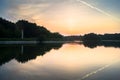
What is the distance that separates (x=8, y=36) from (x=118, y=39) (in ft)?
248

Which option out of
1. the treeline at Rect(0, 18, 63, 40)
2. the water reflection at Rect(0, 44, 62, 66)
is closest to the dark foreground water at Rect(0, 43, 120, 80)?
the water reflection at Rect(0, 44, 62, 66)

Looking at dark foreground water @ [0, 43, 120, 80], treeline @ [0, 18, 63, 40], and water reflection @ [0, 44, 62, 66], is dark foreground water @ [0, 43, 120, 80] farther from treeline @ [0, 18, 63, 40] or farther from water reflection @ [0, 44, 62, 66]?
treeline @ [0, 18, 63, 40]

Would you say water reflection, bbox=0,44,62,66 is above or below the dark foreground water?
above

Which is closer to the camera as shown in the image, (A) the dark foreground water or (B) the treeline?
(A) the dark foreground water

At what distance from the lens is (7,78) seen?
28.9 feet

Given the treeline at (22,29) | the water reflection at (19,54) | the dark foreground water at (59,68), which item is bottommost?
the dark foreground water at (59,68)

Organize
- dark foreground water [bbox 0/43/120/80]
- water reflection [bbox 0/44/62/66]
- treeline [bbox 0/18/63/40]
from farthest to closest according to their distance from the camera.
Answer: treeline [bbox 0/18/63/40]
water reflection [bbox 0/44/62/66]
dark foreground water [bbox 0/43/120/80]

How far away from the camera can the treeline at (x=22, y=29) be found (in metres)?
64.9

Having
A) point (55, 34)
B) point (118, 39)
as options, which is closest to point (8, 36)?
point (55, 34)

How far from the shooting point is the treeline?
213ft

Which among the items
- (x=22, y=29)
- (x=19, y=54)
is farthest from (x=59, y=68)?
(x=22, y=29)

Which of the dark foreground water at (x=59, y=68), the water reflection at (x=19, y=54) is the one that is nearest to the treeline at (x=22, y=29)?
the water reflection at (x=19, y=54)

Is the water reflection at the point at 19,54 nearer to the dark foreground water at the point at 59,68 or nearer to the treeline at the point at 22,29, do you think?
the dark foreground water at the point at 59,68

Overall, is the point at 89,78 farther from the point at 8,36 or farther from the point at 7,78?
the point at 8,36
